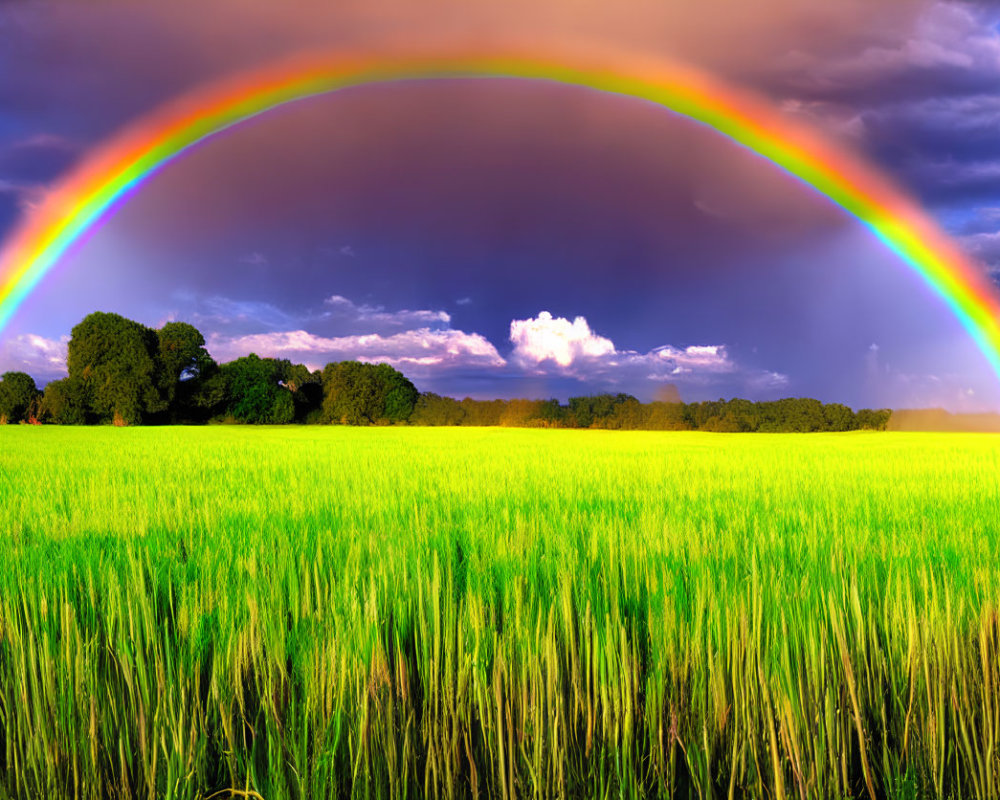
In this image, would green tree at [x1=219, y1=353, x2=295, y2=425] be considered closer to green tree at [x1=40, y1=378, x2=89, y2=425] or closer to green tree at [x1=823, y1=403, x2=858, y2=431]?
green tree at [x1=40, y1=378, x2=89, y2=425]

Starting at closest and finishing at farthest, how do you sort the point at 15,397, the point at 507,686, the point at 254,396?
the point at 507,686 < the point at 254,396 < the point at 15,397

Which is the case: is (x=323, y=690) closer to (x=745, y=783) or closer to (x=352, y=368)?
(x=745, y=783)

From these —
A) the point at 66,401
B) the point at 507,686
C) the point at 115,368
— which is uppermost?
the point at 115,368

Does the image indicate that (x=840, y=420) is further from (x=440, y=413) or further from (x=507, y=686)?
(x=507, y=686)

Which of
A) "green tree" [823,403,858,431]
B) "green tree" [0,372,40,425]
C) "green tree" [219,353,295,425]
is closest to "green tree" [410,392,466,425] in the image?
"green tree" [219,353,295,425]

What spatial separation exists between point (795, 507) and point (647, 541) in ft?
8.53

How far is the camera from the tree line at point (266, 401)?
139 ft

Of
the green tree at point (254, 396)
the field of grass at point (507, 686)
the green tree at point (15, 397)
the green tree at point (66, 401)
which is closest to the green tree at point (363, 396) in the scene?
the green tree at point (254, 396)

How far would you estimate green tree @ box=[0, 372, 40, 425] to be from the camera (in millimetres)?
55812

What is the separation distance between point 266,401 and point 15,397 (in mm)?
25169

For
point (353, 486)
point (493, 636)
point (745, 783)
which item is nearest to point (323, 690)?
point (493, 636)

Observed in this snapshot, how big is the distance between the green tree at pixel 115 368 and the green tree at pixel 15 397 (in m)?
15.2

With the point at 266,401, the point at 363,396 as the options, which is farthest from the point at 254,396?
the point at 363,396

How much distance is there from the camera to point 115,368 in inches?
1786
